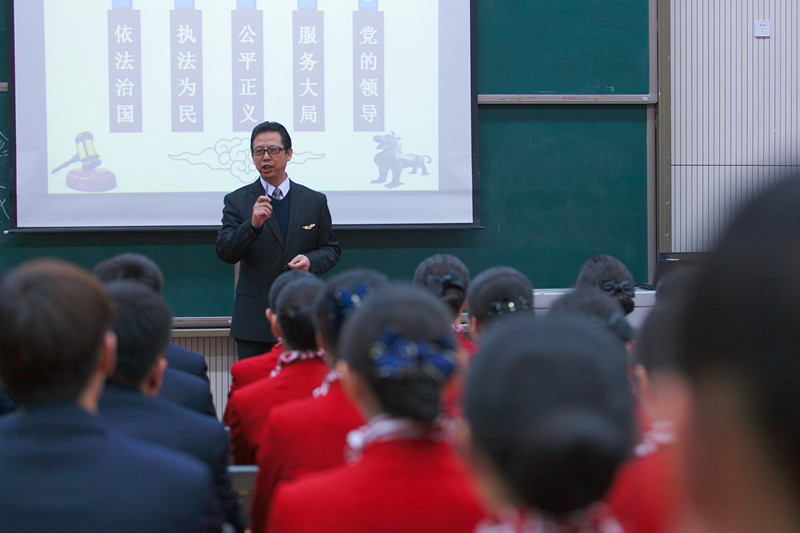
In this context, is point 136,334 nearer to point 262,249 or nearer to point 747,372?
point 747,372

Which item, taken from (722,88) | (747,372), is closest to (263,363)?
(747,372)

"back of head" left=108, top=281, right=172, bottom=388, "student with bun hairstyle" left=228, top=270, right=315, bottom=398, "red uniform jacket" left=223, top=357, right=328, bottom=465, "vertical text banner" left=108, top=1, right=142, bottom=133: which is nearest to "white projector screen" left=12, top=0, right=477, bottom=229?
"vertical text banner" left=108, top=1, right=142, bottom=133

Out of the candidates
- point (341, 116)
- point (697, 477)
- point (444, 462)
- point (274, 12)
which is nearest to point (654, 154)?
point (341, 116)

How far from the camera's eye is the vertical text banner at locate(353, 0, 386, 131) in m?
3.97

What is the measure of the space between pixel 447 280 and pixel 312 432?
102 centimetres

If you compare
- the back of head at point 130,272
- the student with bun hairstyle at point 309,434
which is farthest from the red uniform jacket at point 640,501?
the back of head at point 130,272

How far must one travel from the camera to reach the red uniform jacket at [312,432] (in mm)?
1367

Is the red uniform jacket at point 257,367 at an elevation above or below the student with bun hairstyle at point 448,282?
below

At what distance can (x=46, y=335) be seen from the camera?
1.00 meters

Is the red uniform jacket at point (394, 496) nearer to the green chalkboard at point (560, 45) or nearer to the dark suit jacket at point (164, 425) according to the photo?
the dark suit jacket at point (164, 425)

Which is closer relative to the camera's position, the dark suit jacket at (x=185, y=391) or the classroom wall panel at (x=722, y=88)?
the dark suit jacket at (x=185, y=391)

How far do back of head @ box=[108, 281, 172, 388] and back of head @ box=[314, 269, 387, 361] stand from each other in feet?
1.17

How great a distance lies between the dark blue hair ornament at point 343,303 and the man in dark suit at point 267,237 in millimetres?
1570

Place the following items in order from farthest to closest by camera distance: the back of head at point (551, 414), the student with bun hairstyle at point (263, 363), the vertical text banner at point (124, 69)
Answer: the vertical text banner at point (124, 69) → the student with bun hairstyle at point (263, 363) → the back of head at point (551, 414)
